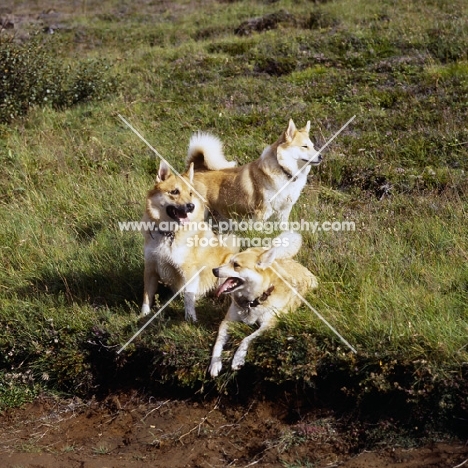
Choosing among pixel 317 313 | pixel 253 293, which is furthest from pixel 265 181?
pixel 317 313

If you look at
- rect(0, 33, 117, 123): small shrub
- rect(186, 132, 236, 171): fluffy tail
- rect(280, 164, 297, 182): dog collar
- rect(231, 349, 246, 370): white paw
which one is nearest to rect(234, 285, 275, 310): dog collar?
rect(231, 349, 246, 370): white paw

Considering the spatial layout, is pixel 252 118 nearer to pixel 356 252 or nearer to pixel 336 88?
pixel 336 88

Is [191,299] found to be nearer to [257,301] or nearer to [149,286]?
[149,286]

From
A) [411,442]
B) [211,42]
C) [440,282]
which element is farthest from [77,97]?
[411,442]

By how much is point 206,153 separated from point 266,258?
3.07 m

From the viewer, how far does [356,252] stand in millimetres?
5762

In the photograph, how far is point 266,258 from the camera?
4941 millimetres

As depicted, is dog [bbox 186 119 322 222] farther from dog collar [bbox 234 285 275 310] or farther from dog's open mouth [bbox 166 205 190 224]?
dog collar [bbox 234 285 275 310]

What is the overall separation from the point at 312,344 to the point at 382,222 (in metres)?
2.29

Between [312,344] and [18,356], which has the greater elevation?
[312,344]

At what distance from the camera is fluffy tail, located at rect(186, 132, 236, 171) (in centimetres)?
756

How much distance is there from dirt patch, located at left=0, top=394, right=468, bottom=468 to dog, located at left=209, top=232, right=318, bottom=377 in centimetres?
41

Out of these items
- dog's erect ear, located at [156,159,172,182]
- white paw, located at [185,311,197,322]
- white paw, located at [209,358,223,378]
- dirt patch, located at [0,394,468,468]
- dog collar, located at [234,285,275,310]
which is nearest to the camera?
dirt patch, located at [0,394,468,468]

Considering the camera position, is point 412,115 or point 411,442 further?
point 412,115
